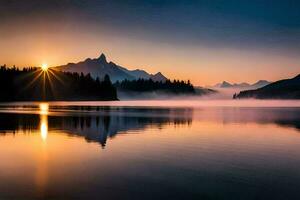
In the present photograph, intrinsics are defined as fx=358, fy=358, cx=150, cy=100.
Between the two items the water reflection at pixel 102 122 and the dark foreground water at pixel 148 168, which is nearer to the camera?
the dark foreground water at pixel 148 168

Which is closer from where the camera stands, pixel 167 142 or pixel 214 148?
pixel 214 148

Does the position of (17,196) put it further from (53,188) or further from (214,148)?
(214,148)

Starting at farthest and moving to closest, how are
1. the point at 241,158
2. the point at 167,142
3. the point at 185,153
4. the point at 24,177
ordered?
1. the point at 167,142
2. the point at 185,153
3. the point at 241,158
4. the point at 24,177

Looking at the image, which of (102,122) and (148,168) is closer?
(148,168)

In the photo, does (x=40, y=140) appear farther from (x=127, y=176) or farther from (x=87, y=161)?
(x=127, y=176)

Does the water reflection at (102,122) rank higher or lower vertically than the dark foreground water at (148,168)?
higher

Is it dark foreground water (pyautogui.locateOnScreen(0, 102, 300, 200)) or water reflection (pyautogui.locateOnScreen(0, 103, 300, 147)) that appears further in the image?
water reflection (pyautogui.locateOnScreen(0, 103, 300, 147))

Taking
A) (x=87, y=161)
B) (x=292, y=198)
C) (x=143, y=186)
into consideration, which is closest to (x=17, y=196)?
(x=143, y=186)

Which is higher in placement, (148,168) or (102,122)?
(102,122)

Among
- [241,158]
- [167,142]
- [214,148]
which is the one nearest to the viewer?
[241,158]

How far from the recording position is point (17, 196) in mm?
16359

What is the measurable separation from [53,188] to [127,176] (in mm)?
4485

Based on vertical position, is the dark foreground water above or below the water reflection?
below

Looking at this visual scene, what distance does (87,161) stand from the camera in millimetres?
25312
